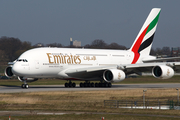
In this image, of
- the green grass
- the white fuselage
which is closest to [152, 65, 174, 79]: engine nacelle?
the white fuselage

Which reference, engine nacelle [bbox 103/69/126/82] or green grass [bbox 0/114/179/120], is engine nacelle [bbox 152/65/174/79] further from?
green grass [bbox 0/114/179/120]

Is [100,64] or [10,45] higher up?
[10,45]

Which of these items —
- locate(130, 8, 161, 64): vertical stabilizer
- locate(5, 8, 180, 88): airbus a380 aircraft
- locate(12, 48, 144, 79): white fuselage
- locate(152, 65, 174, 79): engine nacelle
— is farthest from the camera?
locate(130, 8, 161, 64): vertical stabilizer

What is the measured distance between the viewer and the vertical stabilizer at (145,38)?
51.6m

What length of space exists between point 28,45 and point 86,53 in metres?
69.4

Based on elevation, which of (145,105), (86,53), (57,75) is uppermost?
(86,53)

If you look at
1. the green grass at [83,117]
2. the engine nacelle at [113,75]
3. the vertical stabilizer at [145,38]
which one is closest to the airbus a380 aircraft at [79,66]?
the engine nacelle at [113,75]

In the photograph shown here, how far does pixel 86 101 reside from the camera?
30.0 m

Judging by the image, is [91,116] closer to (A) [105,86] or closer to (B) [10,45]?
(A) [105,86]

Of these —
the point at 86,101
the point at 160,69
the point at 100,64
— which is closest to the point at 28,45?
the point at 100,64

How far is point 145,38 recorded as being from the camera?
170 feet

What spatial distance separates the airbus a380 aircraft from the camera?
4097 cm

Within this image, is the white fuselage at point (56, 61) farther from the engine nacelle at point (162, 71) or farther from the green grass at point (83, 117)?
the green grass at point (83, 117)

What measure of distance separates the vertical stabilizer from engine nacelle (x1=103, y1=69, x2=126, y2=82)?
29.4ft
